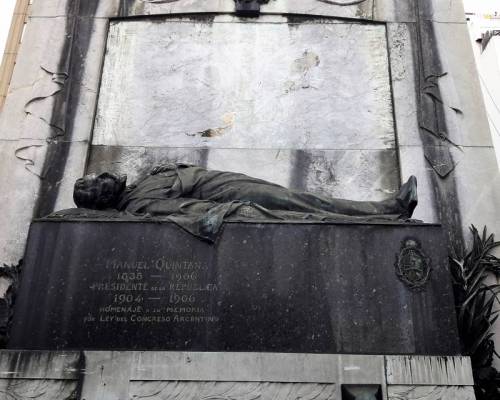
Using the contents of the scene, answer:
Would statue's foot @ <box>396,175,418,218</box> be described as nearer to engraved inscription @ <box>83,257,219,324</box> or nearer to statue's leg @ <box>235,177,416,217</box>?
statue's leg @ <box>235,177,416,217</box>

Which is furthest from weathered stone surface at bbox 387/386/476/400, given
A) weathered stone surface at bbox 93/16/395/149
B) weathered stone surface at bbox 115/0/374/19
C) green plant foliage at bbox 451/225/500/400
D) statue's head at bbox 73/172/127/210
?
weathered stone surface at bbox 115/0/374/19

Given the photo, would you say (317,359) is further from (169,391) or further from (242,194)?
(242,194)

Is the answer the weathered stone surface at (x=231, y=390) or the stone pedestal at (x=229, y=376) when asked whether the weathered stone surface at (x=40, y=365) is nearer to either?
the stone pedestal at (x=229, y=376)

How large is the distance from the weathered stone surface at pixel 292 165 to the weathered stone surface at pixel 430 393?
3219 millimetres

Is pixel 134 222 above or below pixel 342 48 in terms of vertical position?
below

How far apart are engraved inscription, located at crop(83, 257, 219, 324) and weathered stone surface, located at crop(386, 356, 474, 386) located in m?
1.57

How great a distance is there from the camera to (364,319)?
18.2 ft

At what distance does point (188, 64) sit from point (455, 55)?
150 inches

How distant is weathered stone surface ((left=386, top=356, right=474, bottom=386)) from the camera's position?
5246 mm

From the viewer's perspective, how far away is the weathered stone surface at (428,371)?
5246 millimetres

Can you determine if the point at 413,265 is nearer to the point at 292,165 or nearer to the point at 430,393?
the point at 430,393

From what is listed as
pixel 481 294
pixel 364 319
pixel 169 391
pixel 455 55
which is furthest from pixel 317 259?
pixel 455 55

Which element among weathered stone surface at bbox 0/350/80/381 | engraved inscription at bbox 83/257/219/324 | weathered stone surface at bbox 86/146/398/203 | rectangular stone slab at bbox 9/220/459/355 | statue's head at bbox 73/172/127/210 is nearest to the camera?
weathered stone surface at bbox 0/350/80/381

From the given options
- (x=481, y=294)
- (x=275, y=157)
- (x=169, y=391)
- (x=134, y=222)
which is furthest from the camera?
(x=275, y=157)
